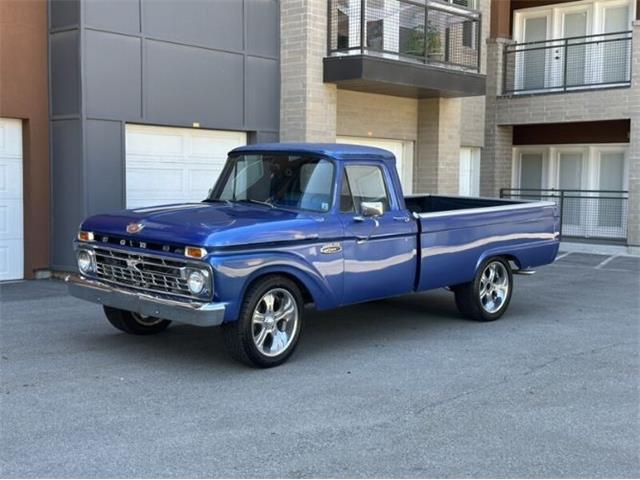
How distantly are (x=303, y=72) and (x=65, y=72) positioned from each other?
413 centimetres

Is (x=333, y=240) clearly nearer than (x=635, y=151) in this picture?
Yes

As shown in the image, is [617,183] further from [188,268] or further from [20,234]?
[188,268]

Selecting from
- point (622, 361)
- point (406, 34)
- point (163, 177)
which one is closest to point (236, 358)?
point (622, 361)

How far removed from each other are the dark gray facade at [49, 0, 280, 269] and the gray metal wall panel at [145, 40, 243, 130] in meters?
0.02

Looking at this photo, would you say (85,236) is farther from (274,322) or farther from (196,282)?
(274,322)

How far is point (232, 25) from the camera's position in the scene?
43.0 feet

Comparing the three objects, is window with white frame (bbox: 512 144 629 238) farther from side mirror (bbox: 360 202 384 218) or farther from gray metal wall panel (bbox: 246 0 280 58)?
side mirror (bbox: 360 202 384 218)

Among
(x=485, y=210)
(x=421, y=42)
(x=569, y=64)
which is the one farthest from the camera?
(x=569, y=64)

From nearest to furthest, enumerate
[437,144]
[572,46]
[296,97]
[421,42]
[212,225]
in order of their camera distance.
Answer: [212,225], [296,97], [421,42], [437,144], [572,46]

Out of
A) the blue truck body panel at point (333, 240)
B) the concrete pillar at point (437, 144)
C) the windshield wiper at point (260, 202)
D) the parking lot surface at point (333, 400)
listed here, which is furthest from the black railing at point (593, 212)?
the windshield wiper at point (260, 202)

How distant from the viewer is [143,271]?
6.79m

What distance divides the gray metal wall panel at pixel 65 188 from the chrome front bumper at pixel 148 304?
4.21m

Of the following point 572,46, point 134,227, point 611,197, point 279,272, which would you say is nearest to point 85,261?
point 134,227

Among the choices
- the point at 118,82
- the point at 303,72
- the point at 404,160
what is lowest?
the point at 404,160
